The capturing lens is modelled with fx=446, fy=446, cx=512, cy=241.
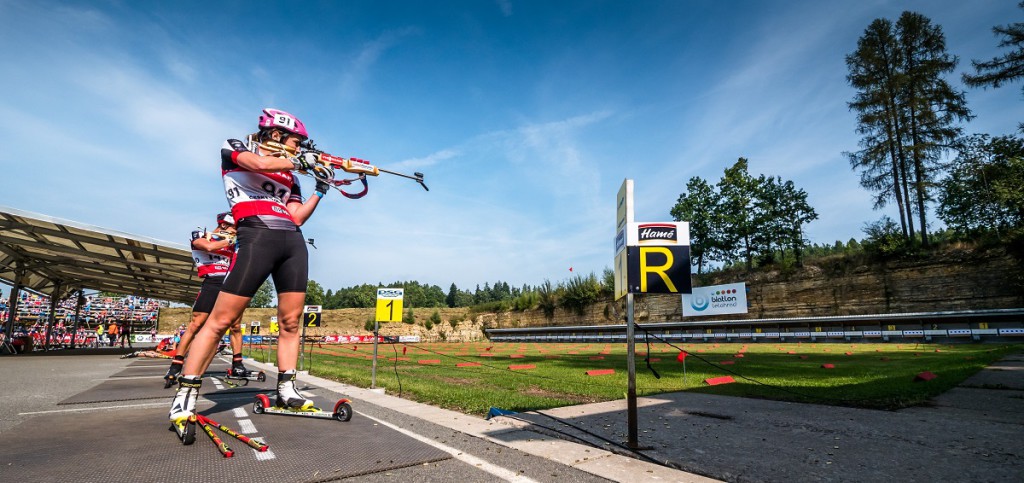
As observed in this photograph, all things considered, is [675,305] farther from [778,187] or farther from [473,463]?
[473,463]

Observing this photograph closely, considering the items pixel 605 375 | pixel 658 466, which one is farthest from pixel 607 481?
pixel 605 375

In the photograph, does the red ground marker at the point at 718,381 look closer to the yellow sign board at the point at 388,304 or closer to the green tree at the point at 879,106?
the yellow sign board at the point at 388,304

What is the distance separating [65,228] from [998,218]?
157 ft

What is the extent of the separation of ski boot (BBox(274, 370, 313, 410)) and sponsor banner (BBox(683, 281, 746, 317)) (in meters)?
32.1

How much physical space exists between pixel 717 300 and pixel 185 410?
3708 centimetres

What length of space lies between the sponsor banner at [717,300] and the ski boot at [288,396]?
105ft

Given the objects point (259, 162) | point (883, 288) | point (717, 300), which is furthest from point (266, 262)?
point (717, 300)

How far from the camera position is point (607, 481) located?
114 inches

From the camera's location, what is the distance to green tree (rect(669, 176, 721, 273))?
144 feet

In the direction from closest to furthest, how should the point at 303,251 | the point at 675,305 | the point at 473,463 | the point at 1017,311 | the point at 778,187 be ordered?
the point at 473,463
the point at 303,251
the point at 1017,311
the point at 675,305
the point at 778,187

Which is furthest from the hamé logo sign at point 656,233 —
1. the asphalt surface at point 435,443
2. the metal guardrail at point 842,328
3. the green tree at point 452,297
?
the green tree at point 452,297

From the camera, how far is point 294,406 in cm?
454

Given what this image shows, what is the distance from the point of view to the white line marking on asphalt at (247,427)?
3.84 meters

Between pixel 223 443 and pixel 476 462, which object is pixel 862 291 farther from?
pixel 223 443
